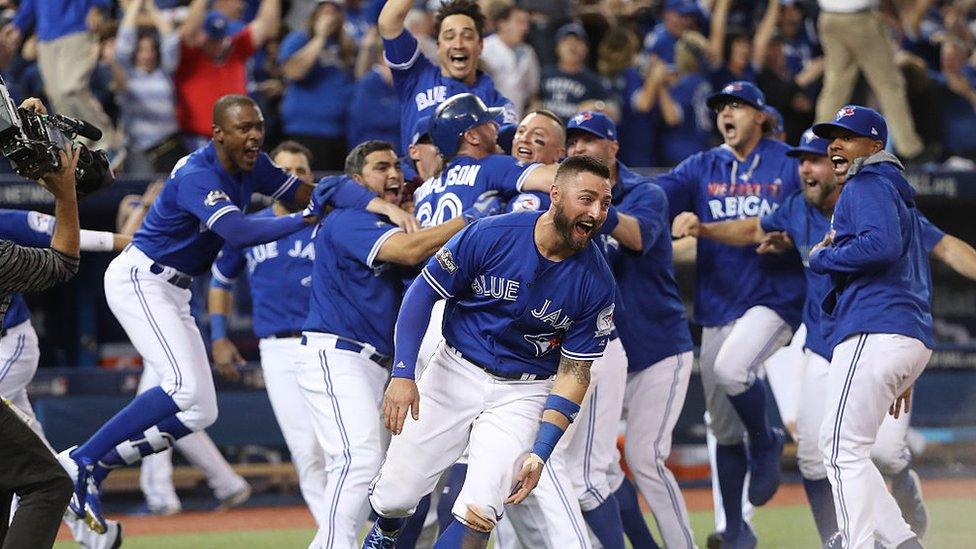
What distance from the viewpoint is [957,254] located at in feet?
22.5

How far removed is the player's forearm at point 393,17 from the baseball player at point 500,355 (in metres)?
2.22

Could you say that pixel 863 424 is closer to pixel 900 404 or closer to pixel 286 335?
pixel 900 404

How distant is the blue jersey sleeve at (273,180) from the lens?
7.36 meters

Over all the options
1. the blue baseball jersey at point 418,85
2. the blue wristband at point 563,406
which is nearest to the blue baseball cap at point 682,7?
the blue baseball jersey at point 418,85

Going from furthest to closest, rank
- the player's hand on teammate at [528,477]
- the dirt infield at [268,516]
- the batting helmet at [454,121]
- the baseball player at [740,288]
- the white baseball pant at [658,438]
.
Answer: the dirt infield at [268,516] < the baseball player at [740,288] < the white baseball pant at [658,438] < the batting helmet at [454,121] < the player's hand on teammate at [528,477]

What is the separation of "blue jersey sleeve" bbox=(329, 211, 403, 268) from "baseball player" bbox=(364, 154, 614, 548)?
63 centimetres

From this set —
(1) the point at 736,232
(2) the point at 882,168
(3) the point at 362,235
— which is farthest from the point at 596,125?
(2) the point at 882,168

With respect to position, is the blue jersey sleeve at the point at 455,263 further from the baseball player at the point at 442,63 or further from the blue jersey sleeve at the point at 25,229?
the blue jersey sleeve at the point at 25,229

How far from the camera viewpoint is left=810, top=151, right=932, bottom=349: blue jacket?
5961mm

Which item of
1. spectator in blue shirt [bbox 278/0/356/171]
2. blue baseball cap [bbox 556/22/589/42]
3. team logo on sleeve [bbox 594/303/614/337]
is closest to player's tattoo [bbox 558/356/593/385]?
team logo on sleeve [bbox 594/303/614/337]

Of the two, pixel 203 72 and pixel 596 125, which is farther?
pixel 203 72

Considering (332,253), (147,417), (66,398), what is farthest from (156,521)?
(332,253)

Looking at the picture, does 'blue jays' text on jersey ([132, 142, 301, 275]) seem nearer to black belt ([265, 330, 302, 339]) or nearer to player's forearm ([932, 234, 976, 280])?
black belt ([265, 330, 302, 339])

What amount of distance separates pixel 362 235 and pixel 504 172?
2.27 feet
